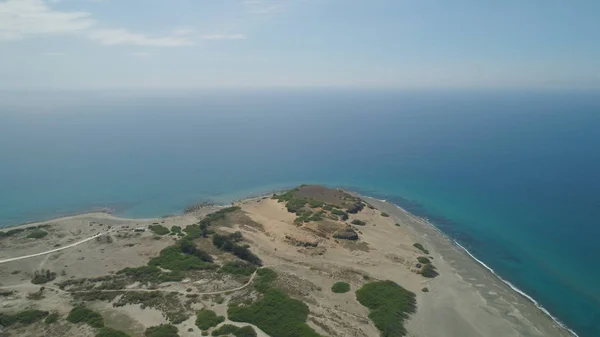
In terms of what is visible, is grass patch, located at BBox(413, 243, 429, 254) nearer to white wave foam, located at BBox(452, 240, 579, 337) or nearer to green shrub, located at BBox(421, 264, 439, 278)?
green shrub, located at BBox(421, 264, 439, 278)

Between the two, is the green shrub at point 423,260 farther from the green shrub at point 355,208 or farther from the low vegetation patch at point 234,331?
the low vegetation patch at point 234,331

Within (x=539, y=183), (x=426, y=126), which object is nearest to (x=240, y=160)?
(x=539, y=183)

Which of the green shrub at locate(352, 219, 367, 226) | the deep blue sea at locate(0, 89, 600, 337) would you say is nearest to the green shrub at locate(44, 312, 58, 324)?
the deep blue sea at locate(0, 89, 600, 337)

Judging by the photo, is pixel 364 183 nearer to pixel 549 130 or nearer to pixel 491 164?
pixel 491 164

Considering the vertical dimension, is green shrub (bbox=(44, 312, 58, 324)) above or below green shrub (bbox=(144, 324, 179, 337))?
below

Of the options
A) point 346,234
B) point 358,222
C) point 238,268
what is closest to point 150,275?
point 238,268

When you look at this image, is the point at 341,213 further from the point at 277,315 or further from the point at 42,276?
the point at 42,276
